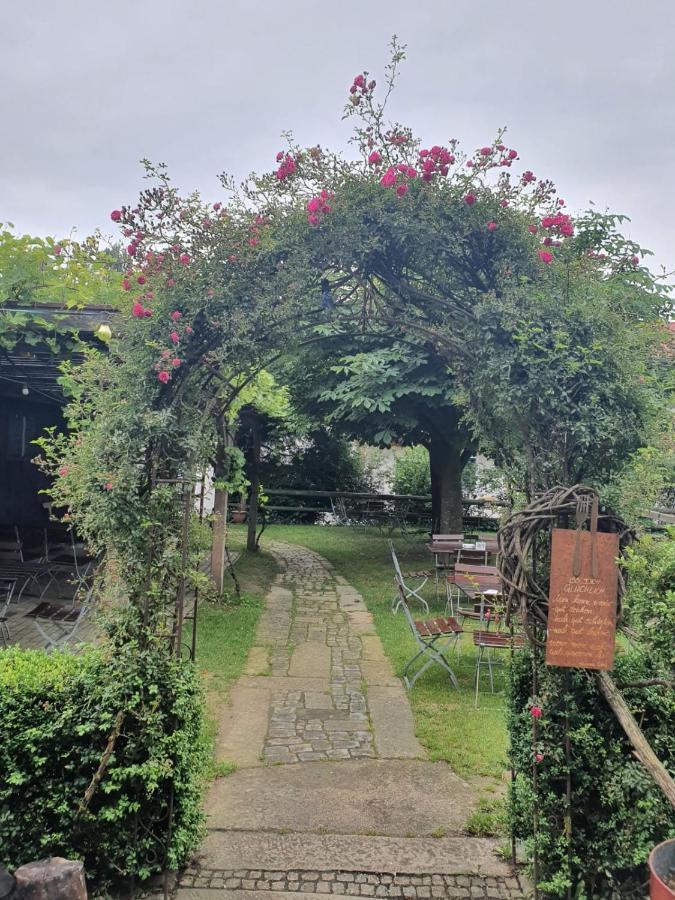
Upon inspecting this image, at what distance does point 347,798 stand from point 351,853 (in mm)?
549

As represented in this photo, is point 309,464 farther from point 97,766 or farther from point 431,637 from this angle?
point 97,766

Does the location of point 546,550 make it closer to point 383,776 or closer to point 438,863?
point 438,863

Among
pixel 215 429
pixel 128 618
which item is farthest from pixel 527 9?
pixel 128 618

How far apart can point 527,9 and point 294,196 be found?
3.30 meters

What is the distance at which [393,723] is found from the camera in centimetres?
470

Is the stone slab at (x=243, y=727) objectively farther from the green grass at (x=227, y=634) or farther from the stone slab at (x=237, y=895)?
the stone slab at (x=237, y=895)

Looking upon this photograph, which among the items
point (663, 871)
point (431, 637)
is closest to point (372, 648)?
point (431, 637)

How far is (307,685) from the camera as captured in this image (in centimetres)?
546

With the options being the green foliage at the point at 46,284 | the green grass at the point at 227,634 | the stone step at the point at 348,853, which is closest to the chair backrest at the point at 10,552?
the green grass at the point at 227,634

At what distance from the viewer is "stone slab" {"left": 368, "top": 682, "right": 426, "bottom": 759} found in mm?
4219

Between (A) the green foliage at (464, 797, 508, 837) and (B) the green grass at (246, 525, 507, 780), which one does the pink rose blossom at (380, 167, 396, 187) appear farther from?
(A) the green foliage at (464, 797, 508, 837)

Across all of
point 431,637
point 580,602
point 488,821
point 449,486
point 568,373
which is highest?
point 568,373

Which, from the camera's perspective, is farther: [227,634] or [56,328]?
[227,634]

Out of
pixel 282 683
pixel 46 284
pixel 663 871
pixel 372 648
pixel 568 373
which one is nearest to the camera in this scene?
pixel 663 871
